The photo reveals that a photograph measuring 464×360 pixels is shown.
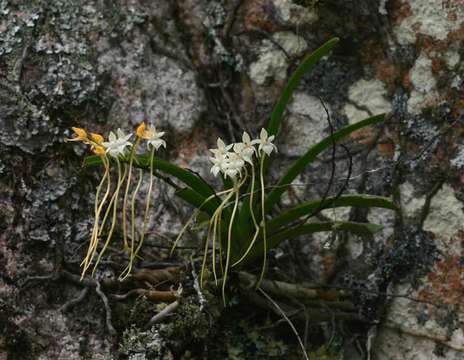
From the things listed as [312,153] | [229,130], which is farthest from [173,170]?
[229,130]

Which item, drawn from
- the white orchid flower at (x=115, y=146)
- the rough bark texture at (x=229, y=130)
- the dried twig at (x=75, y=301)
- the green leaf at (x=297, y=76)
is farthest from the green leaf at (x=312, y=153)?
the dried twig at (x=75, y=301)

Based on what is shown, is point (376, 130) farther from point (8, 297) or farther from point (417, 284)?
point (8, 297)

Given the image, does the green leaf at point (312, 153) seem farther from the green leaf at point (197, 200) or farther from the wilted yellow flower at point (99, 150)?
the wilted yellow flower at point (99, 150)

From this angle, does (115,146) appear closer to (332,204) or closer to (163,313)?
(163,313)

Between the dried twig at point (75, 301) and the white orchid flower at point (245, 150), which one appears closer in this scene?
the white orchid flower at point (245, 150)

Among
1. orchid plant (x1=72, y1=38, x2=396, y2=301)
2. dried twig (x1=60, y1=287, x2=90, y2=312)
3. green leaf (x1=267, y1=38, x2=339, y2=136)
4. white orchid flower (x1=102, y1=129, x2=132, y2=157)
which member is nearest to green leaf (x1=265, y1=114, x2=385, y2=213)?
orchid plant (x1=72, y1=38, x2=396, y2=301)

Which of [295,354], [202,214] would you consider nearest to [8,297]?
[202,214]
